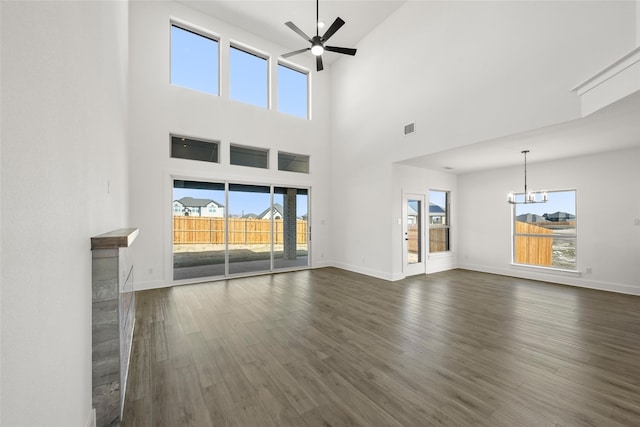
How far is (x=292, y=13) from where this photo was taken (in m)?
5.95

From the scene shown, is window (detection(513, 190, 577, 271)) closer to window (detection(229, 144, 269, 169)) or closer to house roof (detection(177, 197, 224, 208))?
window (detection(229, 144, 269, 169))

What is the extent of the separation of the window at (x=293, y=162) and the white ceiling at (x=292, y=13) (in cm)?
304

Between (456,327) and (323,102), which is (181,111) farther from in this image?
(456,327)

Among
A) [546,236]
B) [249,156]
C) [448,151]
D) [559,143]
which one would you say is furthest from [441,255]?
[249,156]

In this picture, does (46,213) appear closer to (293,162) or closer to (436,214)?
(293,162)

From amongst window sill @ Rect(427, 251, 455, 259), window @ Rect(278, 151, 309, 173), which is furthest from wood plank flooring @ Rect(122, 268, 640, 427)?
window @ Rect(278, 151, 309, 173)

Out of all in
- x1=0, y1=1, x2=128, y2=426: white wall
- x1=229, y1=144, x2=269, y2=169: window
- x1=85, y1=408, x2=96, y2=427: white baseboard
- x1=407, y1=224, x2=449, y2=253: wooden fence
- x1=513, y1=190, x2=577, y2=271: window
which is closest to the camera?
x1=0, y1=1, x2=128, y2=426: white wall

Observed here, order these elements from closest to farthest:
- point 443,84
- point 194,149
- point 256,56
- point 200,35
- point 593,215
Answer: point 443,84 → point 593,215 → point 194,149 → point 200,35 → point 256,56

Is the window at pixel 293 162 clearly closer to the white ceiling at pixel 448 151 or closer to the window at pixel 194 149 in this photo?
the window at pixel 194 149

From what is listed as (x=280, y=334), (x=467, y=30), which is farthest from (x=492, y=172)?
(x=280, y=334)

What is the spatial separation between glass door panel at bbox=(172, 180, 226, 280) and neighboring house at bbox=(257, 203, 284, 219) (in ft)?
3.28

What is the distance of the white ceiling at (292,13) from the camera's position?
569 centimetres

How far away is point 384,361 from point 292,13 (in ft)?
23.3

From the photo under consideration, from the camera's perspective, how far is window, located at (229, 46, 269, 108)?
→ 640cm
